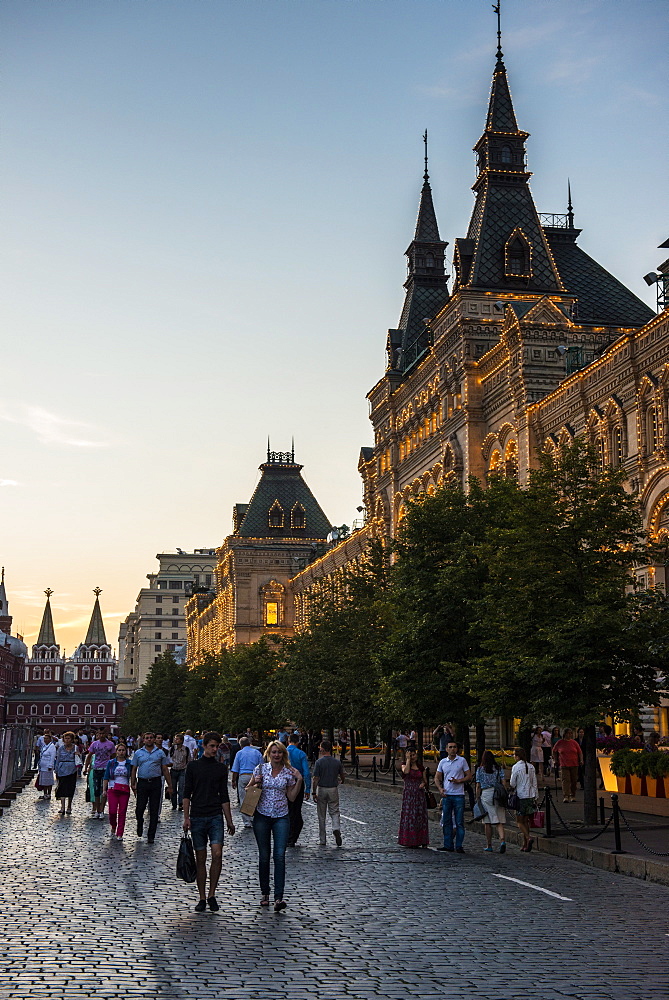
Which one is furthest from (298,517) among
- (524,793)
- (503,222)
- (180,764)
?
(524,793)

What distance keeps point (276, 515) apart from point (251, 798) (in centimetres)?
10569

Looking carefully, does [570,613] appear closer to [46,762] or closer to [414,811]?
[414,811]

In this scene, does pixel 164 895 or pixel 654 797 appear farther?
pixel 654 797

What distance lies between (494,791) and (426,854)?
5.00 feet

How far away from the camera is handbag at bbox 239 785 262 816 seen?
44.0ft

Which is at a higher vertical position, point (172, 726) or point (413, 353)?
point (413, 353)

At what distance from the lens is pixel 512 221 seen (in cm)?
5728

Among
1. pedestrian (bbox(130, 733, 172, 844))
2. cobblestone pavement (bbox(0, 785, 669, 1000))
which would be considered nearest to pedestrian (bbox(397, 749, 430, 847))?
cobblestone pavement (bbox(0, 785, 669, 1000))

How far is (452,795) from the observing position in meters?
19.8

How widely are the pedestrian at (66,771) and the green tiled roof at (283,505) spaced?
87.2 m

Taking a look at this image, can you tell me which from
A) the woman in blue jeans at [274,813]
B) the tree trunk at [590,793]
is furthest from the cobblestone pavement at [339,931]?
the tree trunk at [590,793]

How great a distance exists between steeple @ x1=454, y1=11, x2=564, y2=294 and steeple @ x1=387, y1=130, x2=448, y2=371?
11546 mm

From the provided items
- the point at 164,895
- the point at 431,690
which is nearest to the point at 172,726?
the point at 431,690

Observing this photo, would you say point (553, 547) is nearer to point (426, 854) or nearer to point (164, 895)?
point (426, 854)
